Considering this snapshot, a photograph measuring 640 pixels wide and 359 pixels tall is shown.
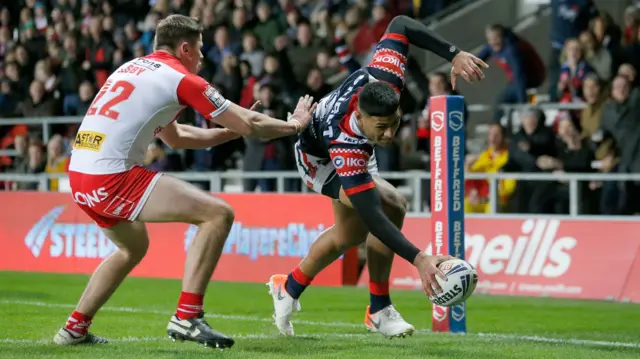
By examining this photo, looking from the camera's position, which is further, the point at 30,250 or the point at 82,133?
the point at 30,250

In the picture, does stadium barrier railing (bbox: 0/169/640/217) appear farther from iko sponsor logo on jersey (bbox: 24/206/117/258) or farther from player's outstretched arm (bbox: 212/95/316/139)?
player's outstretched arm (bbox: 212/95/316/139)

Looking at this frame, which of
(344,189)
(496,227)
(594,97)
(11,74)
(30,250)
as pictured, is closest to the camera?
(344,189)

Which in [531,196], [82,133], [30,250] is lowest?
[30,250]

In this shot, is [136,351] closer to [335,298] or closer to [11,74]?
[335,298]

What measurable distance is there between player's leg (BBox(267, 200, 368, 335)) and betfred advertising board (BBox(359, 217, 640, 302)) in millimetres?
4897

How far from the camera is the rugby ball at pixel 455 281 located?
291 inches

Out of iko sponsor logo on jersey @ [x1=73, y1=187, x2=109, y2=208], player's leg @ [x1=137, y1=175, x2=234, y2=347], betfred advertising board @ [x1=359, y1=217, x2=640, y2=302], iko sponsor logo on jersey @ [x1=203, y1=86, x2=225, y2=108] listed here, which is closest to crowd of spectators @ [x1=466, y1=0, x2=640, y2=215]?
betfred advertising board @ [x1=359, y1=217, x2=640, y2=302]

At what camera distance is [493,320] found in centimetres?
1077

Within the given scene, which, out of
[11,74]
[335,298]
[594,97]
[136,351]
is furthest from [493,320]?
[11,74]

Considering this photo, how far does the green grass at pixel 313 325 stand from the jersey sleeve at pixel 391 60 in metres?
1.93

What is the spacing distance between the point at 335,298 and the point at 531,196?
10.9 feet

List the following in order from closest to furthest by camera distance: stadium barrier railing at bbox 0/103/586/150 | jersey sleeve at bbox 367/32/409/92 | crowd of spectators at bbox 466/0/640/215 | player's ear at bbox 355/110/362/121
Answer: player's ear at bbox 355/110/362/121 → jersey sleeve at bbox 367/32/409/92 → crowd of spectators at bbox 466/0/640/215 → stadium barrier railing at bbox 0/103/586/150

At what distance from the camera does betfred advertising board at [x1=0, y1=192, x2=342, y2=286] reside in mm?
15016

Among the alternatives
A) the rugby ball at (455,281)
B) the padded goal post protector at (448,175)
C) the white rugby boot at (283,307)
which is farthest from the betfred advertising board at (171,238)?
the rugby ball at (455,281)
